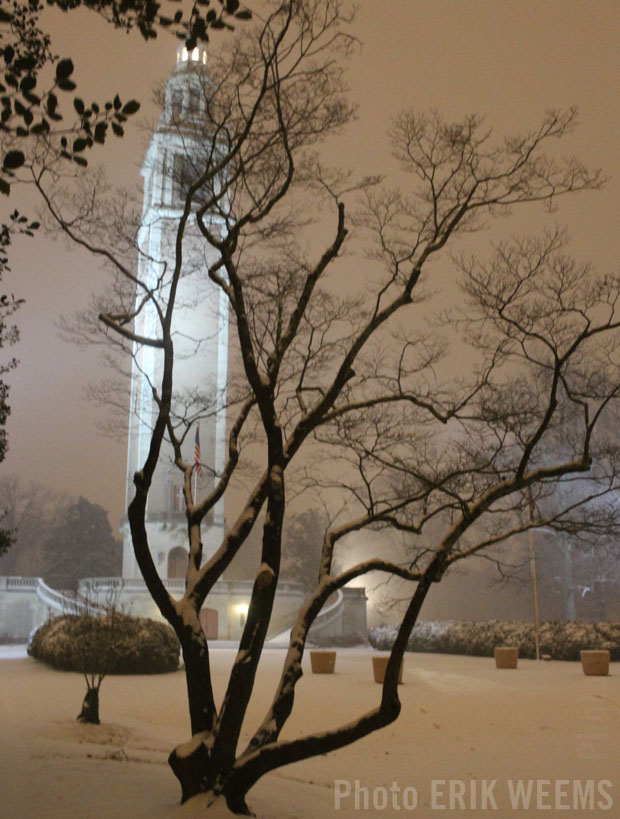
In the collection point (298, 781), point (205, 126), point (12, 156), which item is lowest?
point (298, 781)

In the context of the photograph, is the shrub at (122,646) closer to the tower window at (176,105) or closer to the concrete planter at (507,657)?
the concrete planter at (507,657)

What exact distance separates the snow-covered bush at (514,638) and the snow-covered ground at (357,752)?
7.57 metres

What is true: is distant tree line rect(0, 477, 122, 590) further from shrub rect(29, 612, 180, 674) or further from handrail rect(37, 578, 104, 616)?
shrub rect(29, 612, 180, 674)

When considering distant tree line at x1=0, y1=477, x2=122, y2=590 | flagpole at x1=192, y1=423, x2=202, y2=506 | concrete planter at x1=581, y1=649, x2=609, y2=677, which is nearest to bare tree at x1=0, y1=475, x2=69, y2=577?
distant tree line at x1=0, y1=477, x2=122, y2=590

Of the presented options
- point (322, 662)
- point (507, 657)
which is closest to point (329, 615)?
point (507, 657)

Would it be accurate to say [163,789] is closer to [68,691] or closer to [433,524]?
[68,691]

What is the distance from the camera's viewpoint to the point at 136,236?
11.4 m

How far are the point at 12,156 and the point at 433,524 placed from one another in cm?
6208

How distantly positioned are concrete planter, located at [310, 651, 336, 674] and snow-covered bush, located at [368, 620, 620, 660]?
9457mm

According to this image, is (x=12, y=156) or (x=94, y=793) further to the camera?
(x=94, y=793)

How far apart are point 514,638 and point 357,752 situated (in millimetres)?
18459

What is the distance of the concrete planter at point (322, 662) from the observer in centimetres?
2170

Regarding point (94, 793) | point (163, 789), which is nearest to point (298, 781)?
point (163, 789)

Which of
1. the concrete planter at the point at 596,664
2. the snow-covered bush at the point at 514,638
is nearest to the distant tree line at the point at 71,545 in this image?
the snow-covered bush at the point at 514,638
